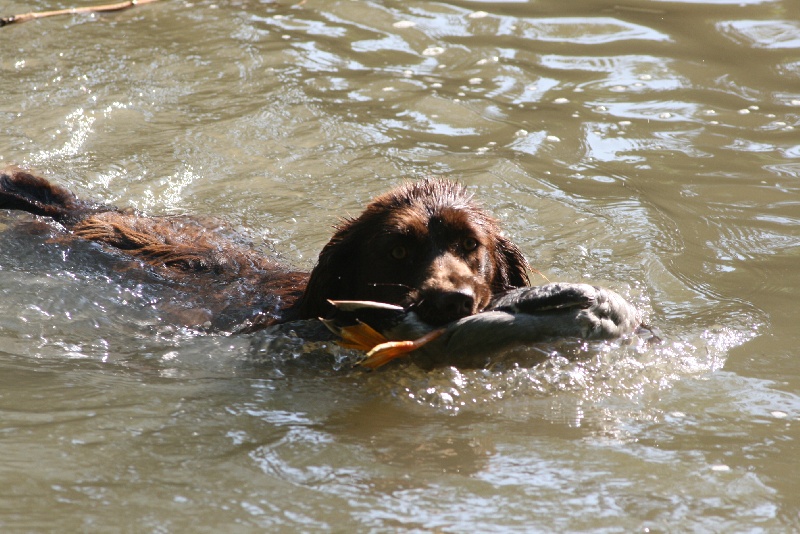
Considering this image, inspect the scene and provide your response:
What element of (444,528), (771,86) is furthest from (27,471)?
(771,86)

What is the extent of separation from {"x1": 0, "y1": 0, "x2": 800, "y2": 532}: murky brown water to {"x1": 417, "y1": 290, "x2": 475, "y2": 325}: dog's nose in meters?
0.32

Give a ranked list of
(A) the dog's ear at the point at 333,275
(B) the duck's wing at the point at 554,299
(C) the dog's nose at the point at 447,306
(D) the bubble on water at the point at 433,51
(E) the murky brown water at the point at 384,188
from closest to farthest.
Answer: (E) the murky brown water at the point at 384,188, (B) the duck's wing at the point at 554,299, (C) the dog's nose at the point at 447,306, (A) the dog's ear at the point at 333,275, (D) the bubble on water at the point at 433,51

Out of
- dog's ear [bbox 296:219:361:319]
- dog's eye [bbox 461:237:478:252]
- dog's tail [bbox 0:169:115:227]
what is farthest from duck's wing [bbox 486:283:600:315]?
dog's tail [bbox 0:169:115:227]

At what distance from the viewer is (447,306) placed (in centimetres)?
456

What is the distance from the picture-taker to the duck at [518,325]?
422 cm

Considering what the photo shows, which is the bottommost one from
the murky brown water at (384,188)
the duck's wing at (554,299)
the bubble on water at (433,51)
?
the murky brown water at (384,188)

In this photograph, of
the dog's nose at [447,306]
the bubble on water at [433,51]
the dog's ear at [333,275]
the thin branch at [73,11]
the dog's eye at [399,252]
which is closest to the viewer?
the dog's nose at [447,306]

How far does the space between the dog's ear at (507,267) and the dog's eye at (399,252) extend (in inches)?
24.9

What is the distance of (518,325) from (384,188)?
3.65 meters

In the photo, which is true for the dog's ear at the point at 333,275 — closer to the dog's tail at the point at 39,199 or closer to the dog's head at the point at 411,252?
the dog's head at the point at 411,252

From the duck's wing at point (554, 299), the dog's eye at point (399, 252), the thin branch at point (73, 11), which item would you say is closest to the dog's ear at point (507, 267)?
the dog's eye at point (399, 252)

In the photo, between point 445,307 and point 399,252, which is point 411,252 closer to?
point 399,252

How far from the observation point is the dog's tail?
648 cm

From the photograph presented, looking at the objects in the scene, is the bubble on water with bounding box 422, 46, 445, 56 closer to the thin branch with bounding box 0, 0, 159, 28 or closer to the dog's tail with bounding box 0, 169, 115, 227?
the thin branch with bounding box 0, 0, 159, 28
